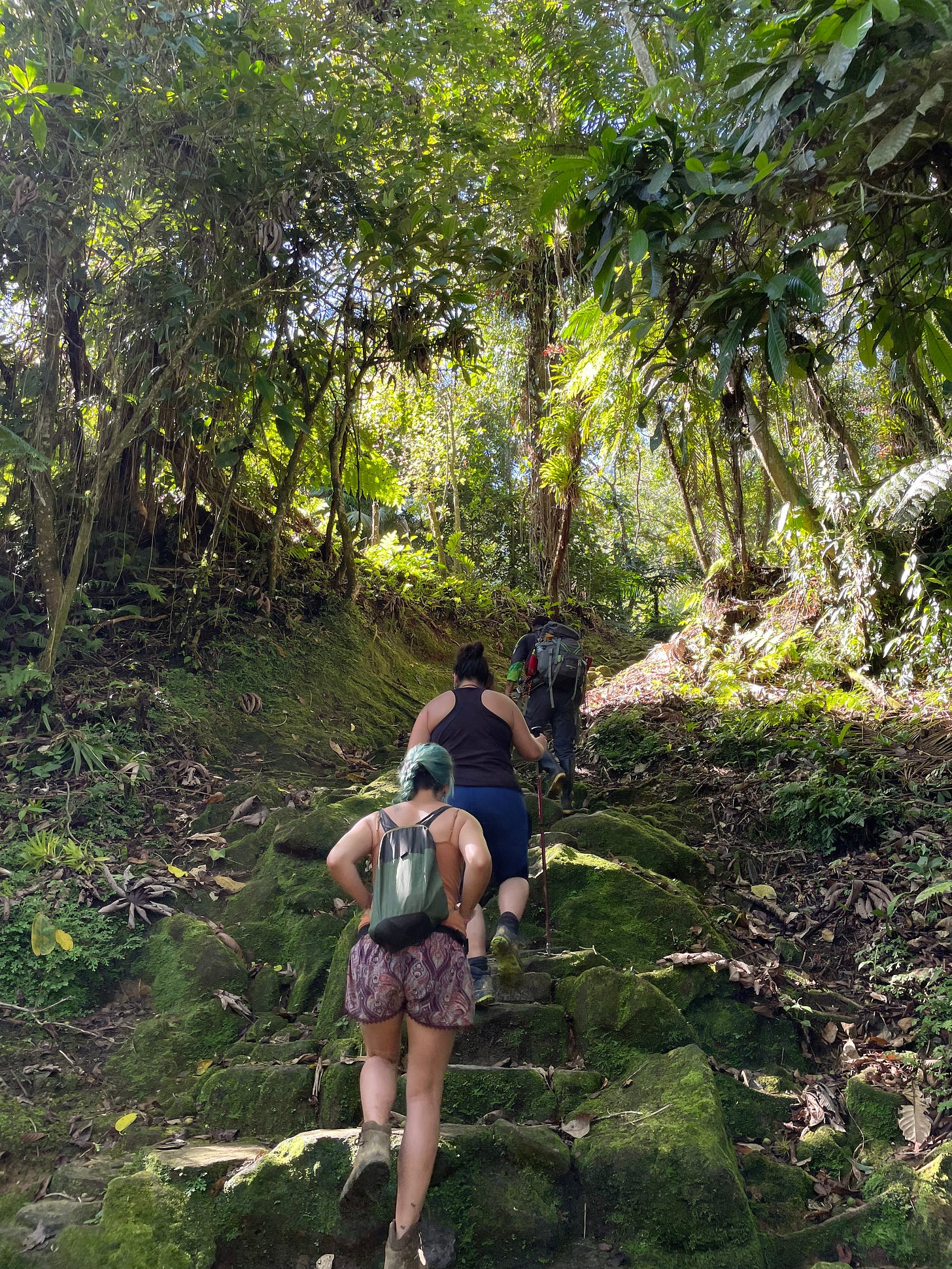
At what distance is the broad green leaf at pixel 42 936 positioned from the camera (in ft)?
14.5

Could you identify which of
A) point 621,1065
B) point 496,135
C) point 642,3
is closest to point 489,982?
point 621,1065

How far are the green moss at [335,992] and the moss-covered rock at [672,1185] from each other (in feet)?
4.37

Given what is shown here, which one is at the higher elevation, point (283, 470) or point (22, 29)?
point (22, 29)

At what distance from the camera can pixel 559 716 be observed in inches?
262

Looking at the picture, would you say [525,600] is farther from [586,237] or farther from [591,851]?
[586,237]

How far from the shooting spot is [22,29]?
217 inches

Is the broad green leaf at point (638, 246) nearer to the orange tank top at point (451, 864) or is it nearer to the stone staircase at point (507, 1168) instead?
the orange tank top at point (451, 864)

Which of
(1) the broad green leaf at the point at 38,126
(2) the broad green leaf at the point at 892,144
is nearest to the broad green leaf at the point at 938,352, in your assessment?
(2) the broad green leaf at the point at 892,144

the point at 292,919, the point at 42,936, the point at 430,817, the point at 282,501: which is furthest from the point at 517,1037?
the point at 282,501

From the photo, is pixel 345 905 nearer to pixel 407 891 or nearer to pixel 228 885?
pixel 228 885

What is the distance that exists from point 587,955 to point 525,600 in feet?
33.5

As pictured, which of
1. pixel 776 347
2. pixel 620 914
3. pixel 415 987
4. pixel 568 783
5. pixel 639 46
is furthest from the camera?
pixel 639 46

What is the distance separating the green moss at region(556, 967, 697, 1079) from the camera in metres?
3.78

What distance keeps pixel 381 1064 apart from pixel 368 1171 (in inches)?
14.4
